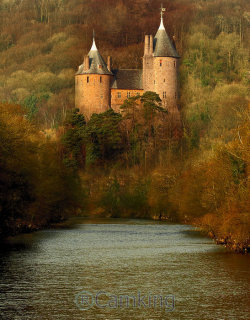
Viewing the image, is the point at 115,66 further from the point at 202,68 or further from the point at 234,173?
the point at 234,173

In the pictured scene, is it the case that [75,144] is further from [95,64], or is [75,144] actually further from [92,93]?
Answer: [95,64]

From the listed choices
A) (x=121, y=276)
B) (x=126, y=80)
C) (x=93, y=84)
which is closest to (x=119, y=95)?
(x=126, y=80)

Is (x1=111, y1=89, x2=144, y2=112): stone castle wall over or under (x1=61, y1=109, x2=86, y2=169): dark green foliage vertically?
over

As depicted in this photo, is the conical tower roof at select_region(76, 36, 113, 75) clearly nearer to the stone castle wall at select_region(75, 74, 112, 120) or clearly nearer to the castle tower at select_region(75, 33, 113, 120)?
the castle tower at select_region(75, 33, 113, 120)

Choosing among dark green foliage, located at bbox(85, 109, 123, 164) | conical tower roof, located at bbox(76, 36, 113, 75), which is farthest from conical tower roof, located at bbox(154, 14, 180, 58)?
dark green foliage, located at bbox(85, 109, 123, 164)

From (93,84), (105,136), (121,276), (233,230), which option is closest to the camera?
(121,276)

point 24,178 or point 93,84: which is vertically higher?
point 93,84

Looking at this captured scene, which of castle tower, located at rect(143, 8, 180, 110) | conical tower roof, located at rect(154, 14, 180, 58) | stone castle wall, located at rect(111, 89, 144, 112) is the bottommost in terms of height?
stone castle wall, located at rect(111, 89, 144, 112)

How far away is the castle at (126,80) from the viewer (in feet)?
376

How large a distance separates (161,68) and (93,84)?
35.6ft

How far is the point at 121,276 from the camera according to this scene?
28.5m

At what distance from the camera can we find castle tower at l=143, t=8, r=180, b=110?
115 meters

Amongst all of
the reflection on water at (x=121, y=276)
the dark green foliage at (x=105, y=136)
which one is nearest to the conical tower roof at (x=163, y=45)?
the dark green foliage at (x=105, y=136)

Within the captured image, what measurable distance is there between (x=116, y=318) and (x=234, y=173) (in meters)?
15.0
